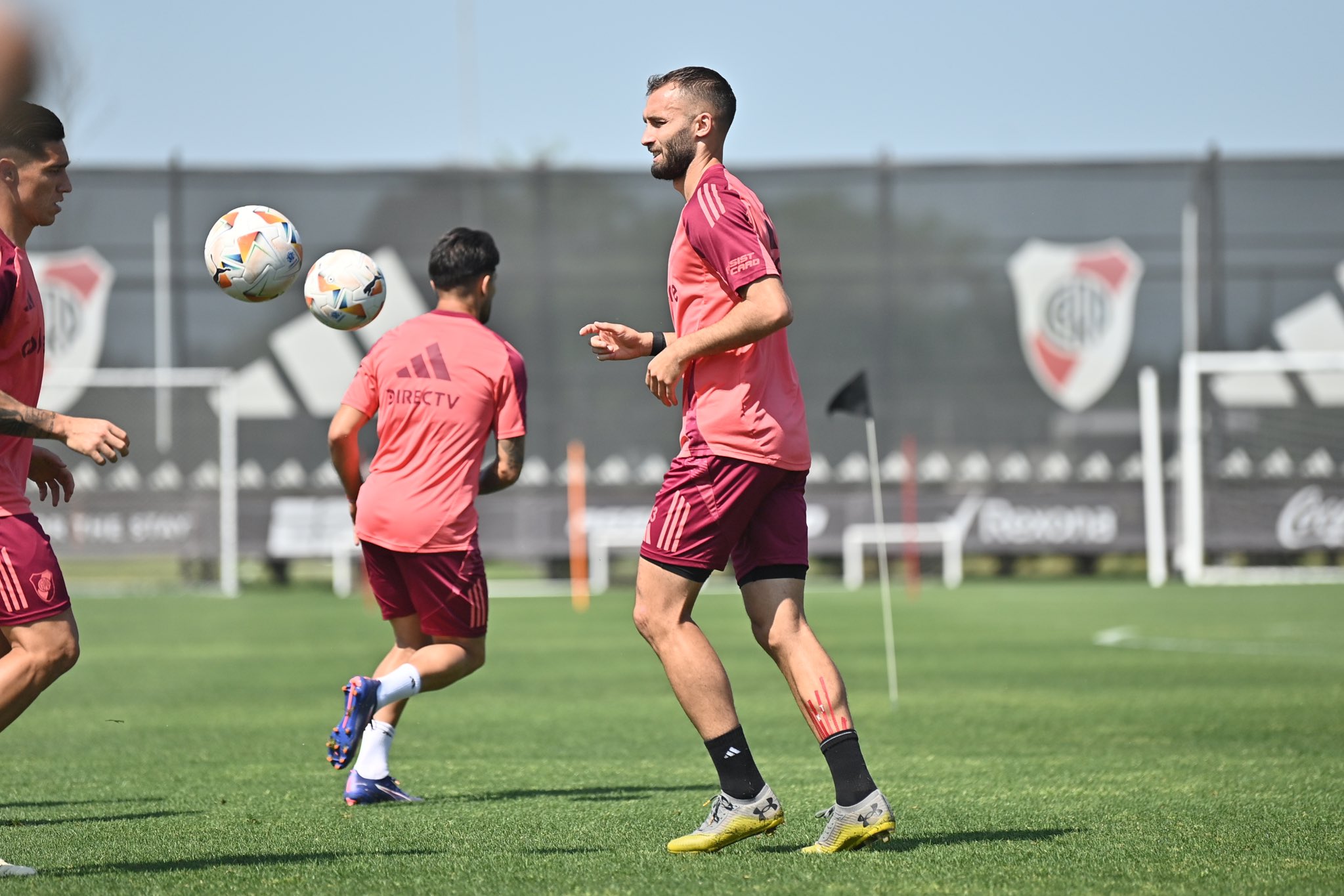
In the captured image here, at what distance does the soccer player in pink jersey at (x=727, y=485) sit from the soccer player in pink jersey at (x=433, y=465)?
146 cm

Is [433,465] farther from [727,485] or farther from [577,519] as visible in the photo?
[577,519]

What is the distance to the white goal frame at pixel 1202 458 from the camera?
22.7 meters

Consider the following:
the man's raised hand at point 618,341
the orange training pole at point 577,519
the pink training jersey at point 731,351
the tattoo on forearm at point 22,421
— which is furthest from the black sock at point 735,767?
the orange training pole at point 577,519

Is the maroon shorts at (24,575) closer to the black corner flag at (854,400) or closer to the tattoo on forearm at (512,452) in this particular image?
the tattoo on forearm at (512,452)

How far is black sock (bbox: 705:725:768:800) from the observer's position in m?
4.70

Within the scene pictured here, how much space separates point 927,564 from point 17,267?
19.9 m

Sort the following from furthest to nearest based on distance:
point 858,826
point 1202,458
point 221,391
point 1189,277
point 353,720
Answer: point 1189,277 → point 221,391 → point 1202,458 → point 353,720 → point 858,826

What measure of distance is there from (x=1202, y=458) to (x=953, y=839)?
757 inches

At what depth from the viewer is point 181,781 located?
6574mm

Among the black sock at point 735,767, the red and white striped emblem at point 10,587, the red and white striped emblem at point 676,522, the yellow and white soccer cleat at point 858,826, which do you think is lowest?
the yellow and white soccer cleat at point 858,826

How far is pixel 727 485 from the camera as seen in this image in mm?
4703

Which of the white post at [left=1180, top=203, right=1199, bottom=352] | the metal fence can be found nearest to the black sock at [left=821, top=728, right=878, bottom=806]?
the metal fence

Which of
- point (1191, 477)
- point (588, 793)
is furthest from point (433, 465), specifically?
point (1191, 477)

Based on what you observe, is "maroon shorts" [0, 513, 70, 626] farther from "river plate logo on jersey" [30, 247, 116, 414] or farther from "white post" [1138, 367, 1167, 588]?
"river plate logo on jersey" [30, 247, 116, 414]
